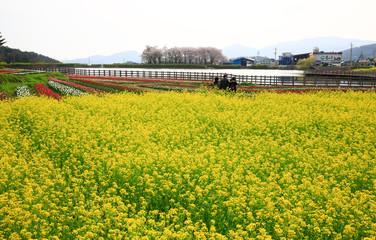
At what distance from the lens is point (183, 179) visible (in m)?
7.59

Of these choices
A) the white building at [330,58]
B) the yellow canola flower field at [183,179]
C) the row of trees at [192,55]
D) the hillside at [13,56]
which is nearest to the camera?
the yellow canola flower field at [183,179]

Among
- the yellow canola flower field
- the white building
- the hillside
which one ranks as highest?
the white building

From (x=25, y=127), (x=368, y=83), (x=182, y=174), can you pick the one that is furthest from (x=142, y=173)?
(x=368, y=83)

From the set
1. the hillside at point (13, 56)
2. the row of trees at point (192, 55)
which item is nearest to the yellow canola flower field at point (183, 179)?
the hillside at point (13, 56)

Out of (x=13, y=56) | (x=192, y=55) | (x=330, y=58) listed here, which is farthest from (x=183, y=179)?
(x=330, y=58)

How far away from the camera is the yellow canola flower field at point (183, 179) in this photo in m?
5.58

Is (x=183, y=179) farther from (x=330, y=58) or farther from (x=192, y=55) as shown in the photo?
(x=330, y=58)

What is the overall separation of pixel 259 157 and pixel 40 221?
5703mm

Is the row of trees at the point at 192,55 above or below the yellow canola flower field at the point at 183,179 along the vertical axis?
above

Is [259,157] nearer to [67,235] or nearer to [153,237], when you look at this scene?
[153,237]

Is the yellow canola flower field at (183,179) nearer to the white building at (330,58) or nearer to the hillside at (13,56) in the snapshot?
the hillside at (13,56)

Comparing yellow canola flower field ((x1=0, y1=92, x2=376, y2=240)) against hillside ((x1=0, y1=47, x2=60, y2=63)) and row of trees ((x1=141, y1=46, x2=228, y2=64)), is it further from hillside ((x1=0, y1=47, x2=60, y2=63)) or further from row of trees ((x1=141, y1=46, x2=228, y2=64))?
row of trees ((x1=141, y1=46, x2=228, y2=64))

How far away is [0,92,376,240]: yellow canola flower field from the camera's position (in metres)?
5.58

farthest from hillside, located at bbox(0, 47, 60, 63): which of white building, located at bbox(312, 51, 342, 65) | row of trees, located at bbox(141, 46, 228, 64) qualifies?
white building, located at bbox(312, 51, 342, 65)
